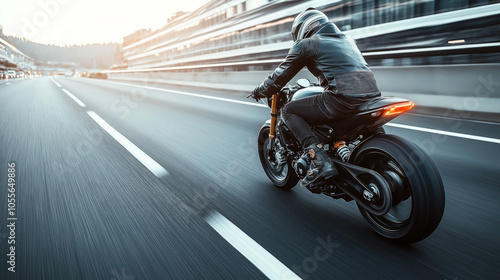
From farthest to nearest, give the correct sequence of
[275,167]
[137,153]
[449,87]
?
[449,87], [137,153], [275,167]

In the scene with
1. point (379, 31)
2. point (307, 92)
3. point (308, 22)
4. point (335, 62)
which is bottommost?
point (307, 92)

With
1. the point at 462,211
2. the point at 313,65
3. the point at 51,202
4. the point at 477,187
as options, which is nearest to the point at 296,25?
the point at 313,65

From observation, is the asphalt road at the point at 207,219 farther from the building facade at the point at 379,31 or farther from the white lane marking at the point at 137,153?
the building facade at the point at 379,31

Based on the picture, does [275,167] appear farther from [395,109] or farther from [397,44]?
[397,44]

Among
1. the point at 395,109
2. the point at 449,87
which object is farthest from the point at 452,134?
the point at 395,109

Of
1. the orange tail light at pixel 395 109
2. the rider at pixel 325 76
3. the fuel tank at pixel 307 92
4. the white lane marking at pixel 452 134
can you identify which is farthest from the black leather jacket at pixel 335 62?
the white lane marking at pixel 452 134

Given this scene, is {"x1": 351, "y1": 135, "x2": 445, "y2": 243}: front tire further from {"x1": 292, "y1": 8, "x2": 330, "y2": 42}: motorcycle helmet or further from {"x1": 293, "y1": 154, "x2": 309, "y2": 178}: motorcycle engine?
{"x1": 292, "y1": 8, "x2": 330, "y2": 42}: motorcycle helmet

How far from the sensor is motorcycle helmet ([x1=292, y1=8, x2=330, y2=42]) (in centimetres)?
328

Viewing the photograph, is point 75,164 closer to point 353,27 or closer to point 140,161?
point 140,161

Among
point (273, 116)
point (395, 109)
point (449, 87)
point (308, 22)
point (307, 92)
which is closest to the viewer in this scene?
point (395, 109)

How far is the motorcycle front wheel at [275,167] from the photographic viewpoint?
4008 millimetres

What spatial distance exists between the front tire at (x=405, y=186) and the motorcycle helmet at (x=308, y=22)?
3.70 feet

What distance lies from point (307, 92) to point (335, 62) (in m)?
0.52

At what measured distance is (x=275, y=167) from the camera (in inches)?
171
